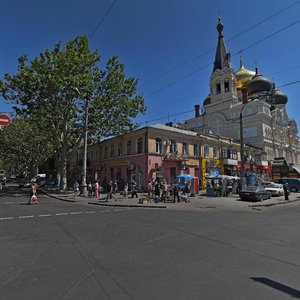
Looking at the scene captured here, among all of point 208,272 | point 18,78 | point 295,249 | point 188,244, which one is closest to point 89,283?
point 208,272

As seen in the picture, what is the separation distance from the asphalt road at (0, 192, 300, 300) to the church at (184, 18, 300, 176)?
148 ft

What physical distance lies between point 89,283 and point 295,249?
220 inches

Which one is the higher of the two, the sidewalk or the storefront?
the storefront

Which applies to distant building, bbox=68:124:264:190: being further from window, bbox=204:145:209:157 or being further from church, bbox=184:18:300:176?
church, bbox=184:18:300:176

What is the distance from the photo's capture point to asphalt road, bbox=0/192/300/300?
14.4 ft

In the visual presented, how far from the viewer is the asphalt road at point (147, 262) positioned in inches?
173

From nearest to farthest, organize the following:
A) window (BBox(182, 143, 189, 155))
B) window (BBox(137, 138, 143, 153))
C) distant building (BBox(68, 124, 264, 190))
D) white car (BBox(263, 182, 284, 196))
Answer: white car (BBox(263, 182, 284, 196))
distant building (BBox(68, 124, 264, 190))
window (BBox(137, 138, 143, 153))
window (BBox(182, 143, 189, 155))

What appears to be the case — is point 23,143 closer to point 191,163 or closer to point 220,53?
point 191,163

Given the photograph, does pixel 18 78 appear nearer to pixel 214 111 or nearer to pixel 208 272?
pixel 208 272

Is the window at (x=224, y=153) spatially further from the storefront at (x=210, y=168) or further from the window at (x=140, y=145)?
the window at (x=140, y=145)

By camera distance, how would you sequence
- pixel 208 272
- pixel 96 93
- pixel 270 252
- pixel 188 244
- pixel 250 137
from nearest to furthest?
pixel 208 272, pixel 270 252, pixel 188 244, pixel 96 93, pixel 250 137

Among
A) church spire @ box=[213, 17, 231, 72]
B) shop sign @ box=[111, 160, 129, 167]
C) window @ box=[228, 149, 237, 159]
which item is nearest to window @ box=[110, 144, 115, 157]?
shop sign @ box=[111, 160, 129, 167]

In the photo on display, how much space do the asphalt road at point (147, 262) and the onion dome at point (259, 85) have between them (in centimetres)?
5403

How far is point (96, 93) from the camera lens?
1195 inches
